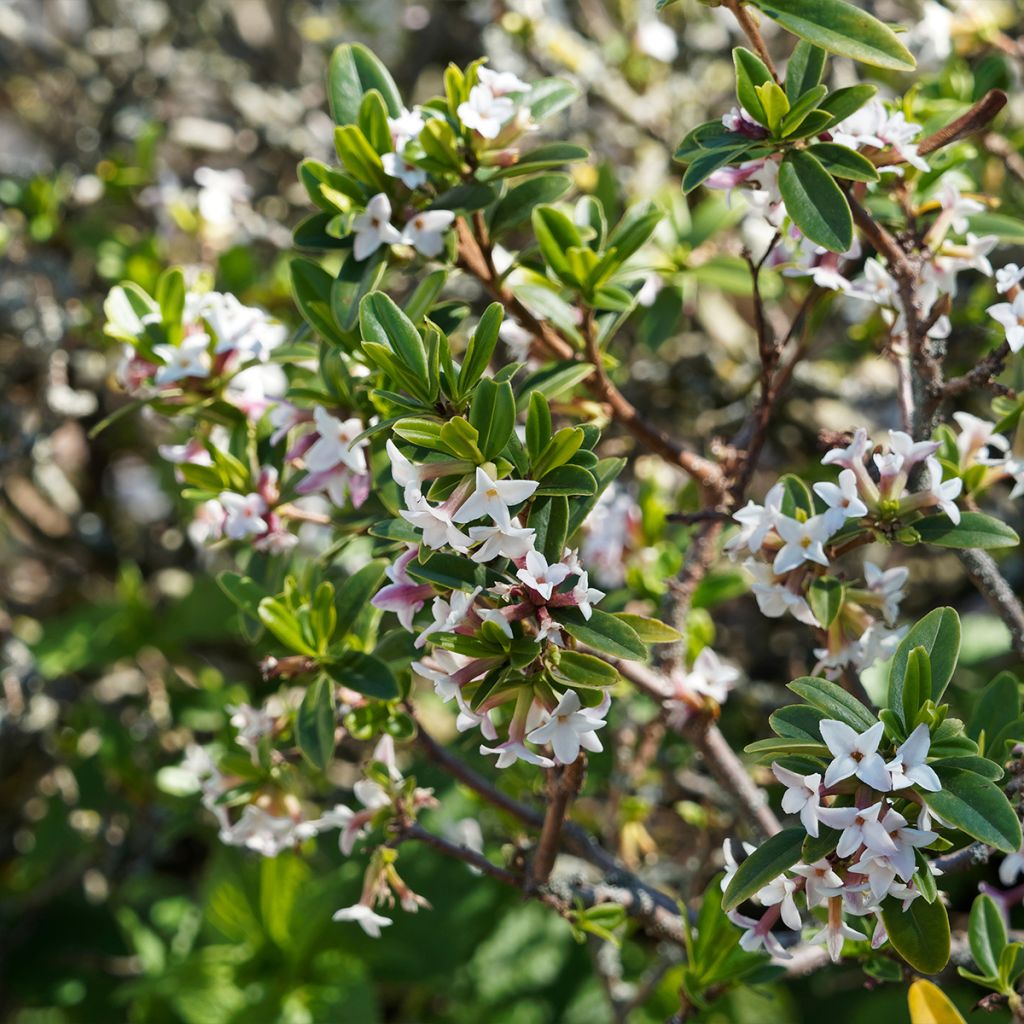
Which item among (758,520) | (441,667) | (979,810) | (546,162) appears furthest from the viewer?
(546,162)

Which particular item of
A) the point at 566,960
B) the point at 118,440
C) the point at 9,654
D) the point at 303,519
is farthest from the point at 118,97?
the point at 566,960

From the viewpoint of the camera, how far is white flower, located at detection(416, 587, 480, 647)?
863mm

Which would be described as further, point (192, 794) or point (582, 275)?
point (192, 794)

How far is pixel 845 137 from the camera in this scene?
3.40 ft

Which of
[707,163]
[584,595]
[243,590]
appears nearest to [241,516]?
[243,590]

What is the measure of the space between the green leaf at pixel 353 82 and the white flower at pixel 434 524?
53cm

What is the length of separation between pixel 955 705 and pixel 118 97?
205 centimetres

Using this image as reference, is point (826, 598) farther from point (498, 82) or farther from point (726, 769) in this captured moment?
point (498, 82)

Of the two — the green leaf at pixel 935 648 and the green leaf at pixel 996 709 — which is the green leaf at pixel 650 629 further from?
the green leaf at pixel 996 709

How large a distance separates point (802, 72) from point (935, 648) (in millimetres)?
514

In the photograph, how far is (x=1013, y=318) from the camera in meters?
1.05

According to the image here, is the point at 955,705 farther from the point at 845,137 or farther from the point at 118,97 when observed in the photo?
the point at 118,97

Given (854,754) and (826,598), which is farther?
(826,598)

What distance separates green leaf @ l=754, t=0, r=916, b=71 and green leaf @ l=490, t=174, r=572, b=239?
0.29 metres
